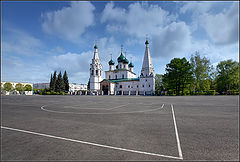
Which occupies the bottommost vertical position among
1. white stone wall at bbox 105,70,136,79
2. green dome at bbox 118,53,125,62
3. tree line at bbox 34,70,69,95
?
tree line at bbox 34,70,69,95

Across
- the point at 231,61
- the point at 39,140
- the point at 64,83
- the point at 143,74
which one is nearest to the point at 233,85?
the point at 231,61

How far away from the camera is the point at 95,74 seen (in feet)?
238

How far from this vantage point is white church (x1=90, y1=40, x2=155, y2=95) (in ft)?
207

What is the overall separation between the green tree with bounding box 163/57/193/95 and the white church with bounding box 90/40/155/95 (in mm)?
13783

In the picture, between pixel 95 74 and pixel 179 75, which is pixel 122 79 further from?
pixel 179 75

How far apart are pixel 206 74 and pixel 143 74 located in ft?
90.4

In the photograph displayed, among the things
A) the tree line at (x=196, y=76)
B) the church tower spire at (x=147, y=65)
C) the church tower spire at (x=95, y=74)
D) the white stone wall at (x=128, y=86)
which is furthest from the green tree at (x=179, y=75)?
the church tower spire at (x=95, y=74)

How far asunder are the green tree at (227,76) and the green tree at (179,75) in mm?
24303

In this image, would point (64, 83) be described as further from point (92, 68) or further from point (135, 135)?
point (135, 135)

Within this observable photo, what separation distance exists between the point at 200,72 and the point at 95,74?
176 feet

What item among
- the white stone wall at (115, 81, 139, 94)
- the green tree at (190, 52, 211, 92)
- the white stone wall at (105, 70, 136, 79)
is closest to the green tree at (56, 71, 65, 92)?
the white stone wall at (105, 70, 136, 79)

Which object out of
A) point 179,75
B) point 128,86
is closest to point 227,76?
point 179,75

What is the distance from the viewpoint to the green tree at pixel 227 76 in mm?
55019

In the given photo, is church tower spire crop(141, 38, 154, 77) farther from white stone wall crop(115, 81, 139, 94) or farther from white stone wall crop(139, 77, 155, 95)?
white stone wall crop(115, 81, 139, 94)
